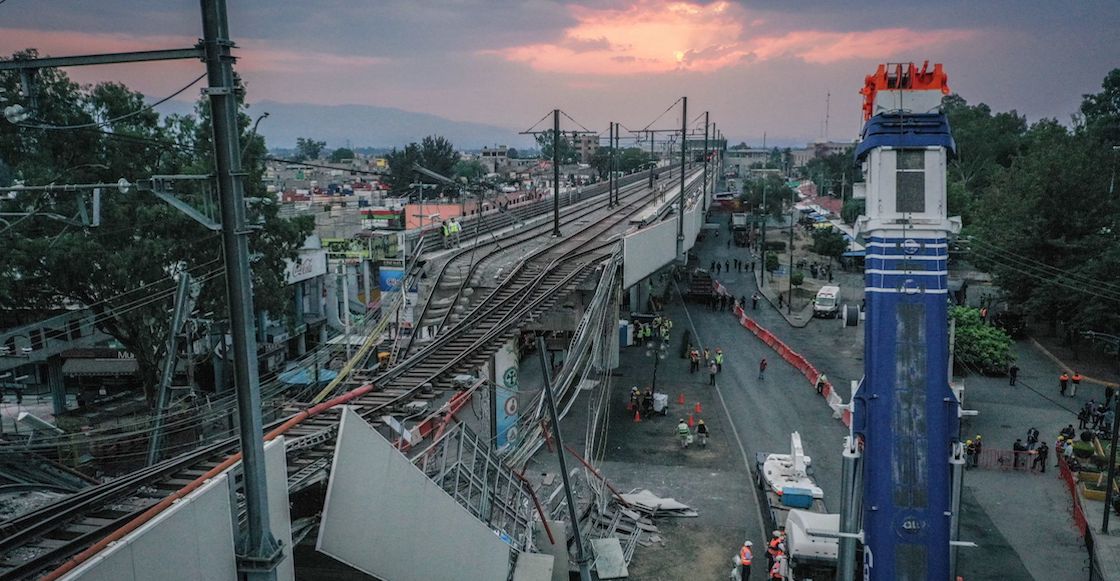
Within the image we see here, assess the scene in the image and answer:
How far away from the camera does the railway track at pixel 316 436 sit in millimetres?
9039

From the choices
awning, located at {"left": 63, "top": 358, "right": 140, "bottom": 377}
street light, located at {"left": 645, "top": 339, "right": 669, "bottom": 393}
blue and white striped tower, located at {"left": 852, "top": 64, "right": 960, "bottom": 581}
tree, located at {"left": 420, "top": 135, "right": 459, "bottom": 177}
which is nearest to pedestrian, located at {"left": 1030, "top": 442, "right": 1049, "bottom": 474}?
blue and white striped tower, located at {"left": 852, "top": 64, "right": 960, "bottom": 581}

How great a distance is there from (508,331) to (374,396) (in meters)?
6.18

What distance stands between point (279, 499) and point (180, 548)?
160cm

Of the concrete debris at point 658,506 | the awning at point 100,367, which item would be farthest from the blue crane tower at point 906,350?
the awning at point 100,367

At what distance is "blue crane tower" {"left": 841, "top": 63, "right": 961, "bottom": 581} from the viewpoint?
12883mm

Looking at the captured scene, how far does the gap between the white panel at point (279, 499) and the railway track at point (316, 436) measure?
4.36 ft

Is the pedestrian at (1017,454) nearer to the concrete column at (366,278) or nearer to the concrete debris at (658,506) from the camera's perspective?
the concrete debris at (658,506)

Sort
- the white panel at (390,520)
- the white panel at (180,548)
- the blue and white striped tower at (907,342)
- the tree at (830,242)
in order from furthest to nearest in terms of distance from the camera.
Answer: the tree at (830,242)
the blue and white striped tower at (907,342)
the white panel at (390,520)
the white panel at (180,548)

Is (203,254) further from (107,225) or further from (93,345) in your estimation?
(93,345)

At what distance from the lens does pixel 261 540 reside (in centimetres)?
848

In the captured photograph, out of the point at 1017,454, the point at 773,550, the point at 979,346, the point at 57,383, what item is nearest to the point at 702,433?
the point at 773,550

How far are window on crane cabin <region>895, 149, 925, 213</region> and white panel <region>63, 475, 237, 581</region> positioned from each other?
449 inches

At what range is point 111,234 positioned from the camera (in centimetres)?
2362

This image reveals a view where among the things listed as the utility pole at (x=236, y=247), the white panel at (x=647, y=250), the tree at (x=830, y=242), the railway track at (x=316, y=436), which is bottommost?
the tree at (x=830, y=242)
